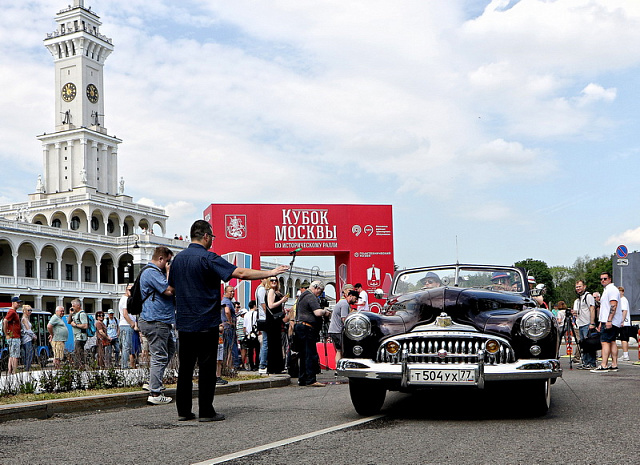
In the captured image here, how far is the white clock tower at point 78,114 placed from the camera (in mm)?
99438

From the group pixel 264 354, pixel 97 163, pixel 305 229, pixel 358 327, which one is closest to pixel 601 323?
pixel 264 354

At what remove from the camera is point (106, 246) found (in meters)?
77.1

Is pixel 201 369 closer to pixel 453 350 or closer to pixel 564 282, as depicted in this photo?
pixel 453 350

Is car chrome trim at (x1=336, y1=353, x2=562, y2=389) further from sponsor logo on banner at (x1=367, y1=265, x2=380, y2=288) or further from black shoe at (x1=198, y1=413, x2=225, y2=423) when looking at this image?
sponsor logo on banner at (x1=367, y1=265, x2=380, y2=288)

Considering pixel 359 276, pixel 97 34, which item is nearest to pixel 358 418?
pixel 359 276

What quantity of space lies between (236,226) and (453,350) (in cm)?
2514

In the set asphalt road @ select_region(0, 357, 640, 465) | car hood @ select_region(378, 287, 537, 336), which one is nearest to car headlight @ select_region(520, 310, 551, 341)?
car hood @ select_region(378, 287, 537, 336)

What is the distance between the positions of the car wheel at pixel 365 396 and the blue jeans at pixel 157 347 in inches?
101

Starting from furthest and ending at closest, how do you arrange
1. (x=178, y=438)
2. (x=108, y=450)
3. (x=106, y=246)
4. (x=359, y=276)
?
(x=106, y=246) < (x=359, y=276) < (x=178, y=438) < (x=108, y=450)

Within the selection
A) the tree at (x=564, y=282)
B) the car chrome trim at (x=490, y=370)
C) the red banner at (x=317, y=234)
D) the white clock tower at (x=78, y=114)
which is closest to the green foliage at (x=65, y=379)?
the car chrome trim at (x=490, y=370)

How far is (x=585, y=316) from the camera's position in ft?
49.4

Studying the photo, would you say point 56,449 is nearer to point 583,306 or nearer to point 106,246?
point 583,306

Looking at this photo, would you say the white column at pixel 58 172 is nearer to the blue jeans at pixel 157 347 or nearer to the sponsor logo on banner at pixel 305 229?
the sponsor logo on banner at pixel 305 229

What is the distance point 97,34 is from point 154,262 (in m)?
104
